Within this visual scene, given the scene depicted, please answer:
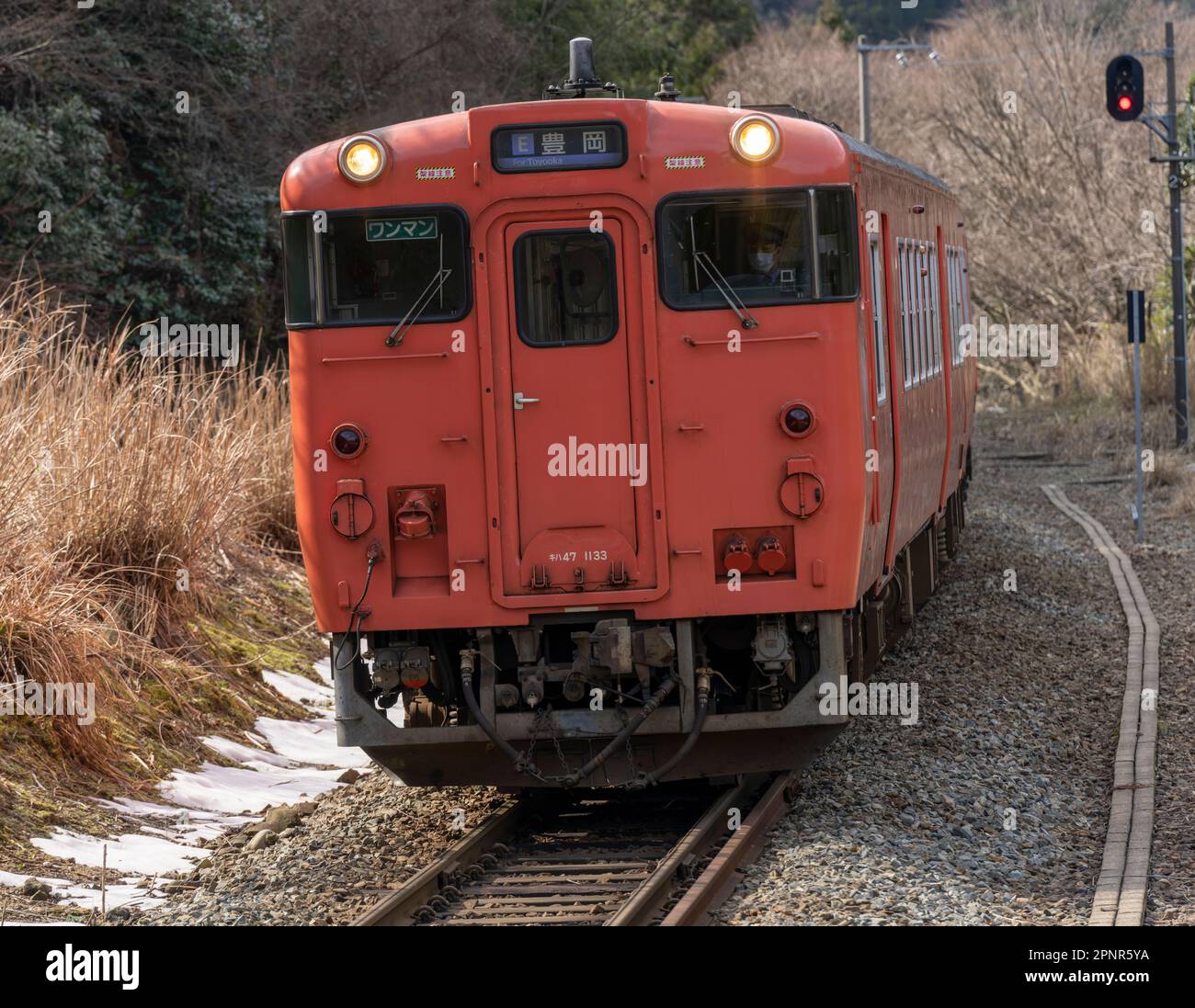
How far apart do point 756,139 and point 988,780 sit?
3.41m

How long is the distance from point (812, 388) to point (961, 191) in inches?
1234

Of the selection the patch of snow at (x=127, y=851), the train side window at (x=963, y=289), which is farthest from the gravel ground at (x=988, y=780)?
the patch of snow at (x=127, y=851)

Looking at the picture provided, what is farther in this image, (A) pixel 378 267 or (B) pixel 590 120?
(A) pixel 378 267

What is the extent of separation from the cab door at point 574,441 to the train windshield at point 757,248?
0.79 feet

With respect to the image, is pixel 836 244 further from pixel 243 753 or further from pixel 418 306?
pixel 243 753

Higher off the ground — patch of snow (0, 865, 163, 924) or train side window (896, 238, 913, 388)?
train side window (896, 238, 913, 388)

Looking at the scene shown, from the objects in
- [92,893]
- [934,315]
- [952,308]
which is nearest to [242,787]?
[92,893]

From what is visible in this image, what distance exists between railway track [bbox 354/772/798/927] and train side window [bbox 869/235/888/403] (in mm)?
2027

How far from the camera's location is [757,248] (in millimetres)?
8031

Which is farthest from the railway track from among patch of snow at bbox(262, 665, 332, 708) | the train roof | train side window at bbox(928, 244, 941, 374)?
train side window at bbox(928, 244, 941, 374)

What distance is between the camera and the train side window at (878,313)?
8961 millimetres

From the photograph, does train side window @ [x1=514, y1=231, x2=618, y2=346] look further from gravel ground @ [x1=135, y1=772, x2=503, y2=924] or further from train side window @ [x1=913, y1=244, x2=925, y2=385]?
train side window @ [x1=913, y1=244, x2=925, y2=385]

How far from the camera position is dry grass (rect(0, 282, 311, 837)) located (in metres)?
9.05
